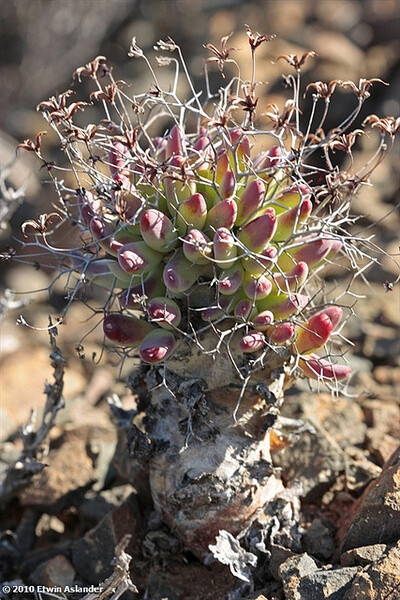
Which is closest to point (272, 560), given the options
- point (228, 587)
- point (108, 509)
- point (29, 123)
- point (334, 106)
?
point (228, 587)

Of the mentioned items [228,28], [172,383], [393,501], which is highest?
[172,383]

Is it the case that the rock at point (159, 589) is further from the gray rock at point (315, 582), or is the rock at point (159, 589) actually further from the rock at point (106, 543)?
the gray rock at point (315, 582)

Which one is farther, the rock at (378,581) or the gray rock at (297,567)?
the gray rock at (297,567)

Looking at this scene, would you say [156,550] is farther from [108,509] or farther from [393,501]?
[393,501]

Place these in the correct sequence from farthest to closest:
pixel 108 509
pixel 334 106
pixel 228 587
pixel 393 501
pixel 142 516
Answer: pixel 334 106 < pixel 108 509 < pixel 142 516 < pixel 228 587 < pixel 393 501

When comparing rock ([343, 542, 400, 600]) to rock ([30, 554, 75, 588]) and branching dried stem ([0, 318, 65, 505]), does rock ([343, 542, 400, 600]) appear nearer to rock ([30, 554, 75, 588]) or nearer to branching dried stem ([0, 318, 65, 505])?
rock ([30, 554, 75, 588])

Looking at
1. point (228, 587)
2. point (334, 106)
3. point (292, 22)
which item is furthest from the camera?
point (292, 22)

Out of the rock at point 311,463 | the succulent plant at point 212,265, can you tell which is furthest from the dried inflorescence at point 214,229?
the rock at point 311,463

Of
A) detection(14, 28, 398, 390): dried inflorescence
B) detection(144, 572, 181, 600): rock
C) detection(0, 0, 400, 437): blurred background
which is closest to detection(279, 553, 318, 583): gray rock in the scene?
detection(144, 572, 181, 600): rock
